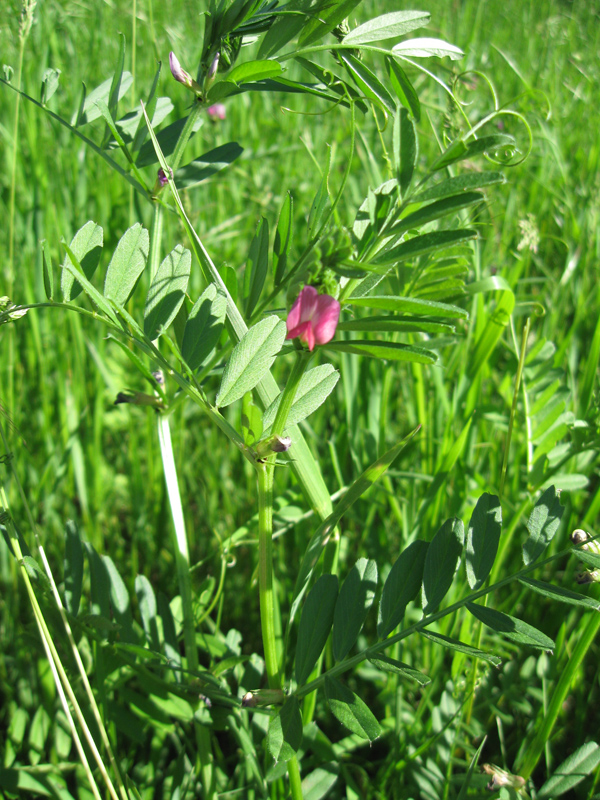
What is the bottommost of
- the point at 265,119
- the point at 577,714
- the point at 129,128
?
the point at 577,714

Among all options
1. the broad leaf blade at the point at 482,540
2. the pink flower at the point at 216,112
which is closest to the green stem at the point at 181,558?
the broad leaf blade at the point at 482,540

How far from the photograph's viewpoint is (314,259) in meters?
0.41

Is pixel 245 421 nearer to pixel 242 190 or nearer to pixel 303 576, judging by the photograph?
pixel 303 576

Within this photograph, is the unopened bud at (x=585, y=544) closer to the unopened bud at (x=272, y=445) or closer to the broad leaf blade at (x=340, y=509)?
the broad leaf blade at (x=340, y=509)

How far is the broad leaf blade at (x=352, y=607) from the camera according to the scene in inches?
23.0

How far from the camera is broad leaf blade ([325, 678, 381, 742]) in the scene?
18.6 inches

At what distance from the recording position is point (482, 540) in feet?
1.98

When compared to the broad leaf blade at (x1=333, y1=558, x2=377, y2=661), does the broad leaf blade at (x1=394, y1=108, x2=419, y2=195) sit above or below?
above

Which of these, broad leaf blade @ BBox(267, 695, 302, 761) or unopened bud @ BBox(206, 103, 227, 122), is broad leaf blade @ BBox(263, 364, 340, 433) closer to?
broad leaf blade @ BBox(267, 695, 302, 761)

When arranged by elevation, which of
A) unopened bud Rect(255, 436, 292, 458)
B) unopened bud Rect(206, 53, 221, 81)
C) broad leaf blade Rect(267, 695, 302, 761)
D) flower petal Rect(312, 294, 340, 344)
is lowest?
broad leaf blade Rect(267, 695, 302, 761)

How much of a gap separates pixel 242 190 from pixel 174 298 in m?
1.48

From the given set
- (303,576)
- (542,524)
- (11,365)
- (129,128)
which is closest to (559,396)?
(542,524)

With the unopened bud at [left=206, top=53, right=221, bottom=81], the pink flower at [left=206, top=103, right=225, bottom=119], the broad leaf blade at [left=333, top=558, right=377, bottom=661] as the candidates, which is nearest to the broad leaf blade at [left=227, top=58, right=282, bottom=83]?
the unopened bud at [left=206, top=53, right=221, bottom=81]

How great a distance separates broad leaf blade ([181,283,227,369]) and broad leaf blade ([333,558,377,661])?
0.82ft
